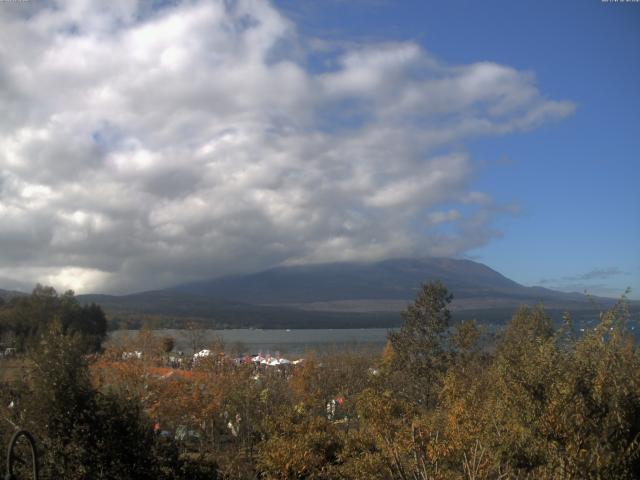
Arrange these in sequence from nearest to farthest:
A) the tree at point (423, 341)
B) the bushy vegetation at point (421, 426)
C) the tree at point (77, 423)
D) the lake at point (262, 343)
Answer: the bushy vegetation at point (421, 426)
the tree at point (77, 423)
the tree at point (423, 341)
the lake at point (262, 343)

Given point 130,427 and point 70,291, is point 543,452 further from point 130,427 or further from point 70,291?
point 70,291

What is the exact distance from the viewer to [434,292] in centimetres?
2734

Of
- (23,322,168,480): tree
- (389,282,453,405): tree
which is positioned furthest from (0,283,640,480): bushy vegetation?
(389,282,453,405): tree

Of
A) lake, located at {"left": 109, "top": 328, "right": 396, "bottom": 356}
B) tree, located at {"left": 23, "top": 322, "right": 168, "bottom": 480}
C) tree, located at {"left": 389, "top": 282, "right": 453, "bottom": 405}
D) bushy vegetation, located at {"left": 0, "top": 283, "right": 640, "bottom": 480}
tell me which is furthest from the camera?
lake, located at {"left": 109, "top": 328, "right": 396, "bottom": 356}

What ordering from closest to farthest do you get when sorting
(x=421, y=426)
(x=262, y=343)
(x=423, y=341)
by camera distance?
1. (x=421, y=426)
2. (x=423, y=341)
3. (x=262, y=343)

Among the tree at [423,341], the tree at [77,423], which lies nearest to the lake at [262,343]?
the tree at [423,341]

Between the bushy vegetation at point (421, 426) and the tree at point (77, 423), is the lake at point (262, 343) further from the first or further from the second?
the tree at point (77, 423)

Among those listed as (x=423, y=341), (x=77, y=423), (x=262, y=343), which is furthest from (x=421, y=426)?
(x=262, y=343)

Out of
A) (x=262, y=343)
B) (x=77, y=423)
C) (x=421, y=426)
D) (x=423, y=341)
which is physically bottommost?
(x=262, y=343)

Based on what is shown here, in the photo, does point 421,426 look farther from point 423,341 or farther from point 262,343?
point 262,343

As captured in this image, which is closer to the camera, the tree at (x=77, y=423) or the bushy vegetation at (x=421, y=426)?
the bushy vegetation at (x=421, y=426)

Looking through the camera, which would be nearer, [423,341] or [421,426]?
[421,426]

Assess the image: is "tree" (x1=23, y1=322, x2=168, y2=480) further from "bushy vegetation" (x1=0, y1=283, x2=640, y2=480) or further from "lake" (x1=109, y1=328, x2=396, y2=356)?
"lake" (x1=109, y1=328, x2=396, y2=356)

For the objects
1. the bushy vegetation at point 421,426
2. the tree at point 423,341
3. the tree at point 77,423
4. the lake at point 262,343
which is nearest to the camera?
the bushy vegetation at point 421,426
